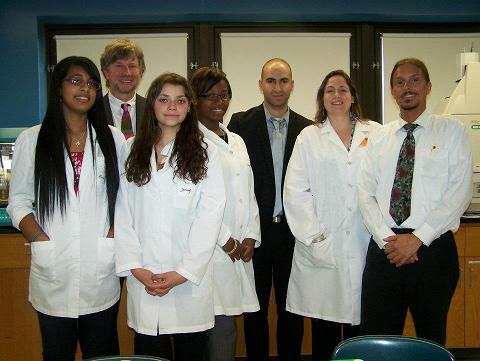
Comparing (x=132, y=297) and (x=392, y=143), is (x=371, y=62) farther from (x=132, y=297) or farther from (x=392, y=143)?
(x=132, y=297)

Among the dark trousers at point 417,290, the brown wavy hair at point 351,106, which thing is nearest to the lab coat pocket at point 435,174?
the dark trousers at point 417,290

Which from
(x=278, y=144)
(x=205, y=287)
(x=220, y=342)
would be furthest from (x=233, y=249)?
(x=278, y=144)

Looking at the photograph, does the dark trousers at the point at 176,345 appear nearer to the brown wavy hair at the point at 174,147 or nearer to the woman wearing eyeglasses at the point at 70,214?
the woman wearing eyeglasses at the point at 70,214

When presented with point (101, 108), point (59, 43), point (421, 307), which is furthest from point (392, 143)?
point (59, 43)

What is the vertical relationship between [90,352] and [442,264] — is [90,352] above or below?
below

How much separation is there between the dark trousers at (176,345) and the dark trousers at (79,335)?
0.37ft

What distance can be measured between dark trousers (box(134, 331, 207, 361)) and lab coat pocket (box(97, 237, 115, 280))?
11.1 inches

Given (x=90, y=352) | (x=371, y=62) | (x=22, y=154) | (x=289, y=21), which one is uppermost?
(x=289, y=21)

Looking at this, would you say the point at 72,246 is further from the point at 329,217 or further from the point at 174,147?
the point at 329,217

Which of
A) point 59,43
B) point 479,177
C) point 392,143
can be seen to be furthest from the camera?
point 59,43

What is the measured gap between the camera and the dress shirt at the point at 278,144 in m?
2.84

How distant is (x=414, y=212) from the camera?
2266 millimetres

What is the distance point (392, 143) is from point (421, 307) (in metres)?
0.77

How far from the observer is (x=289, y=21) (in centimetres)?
475
